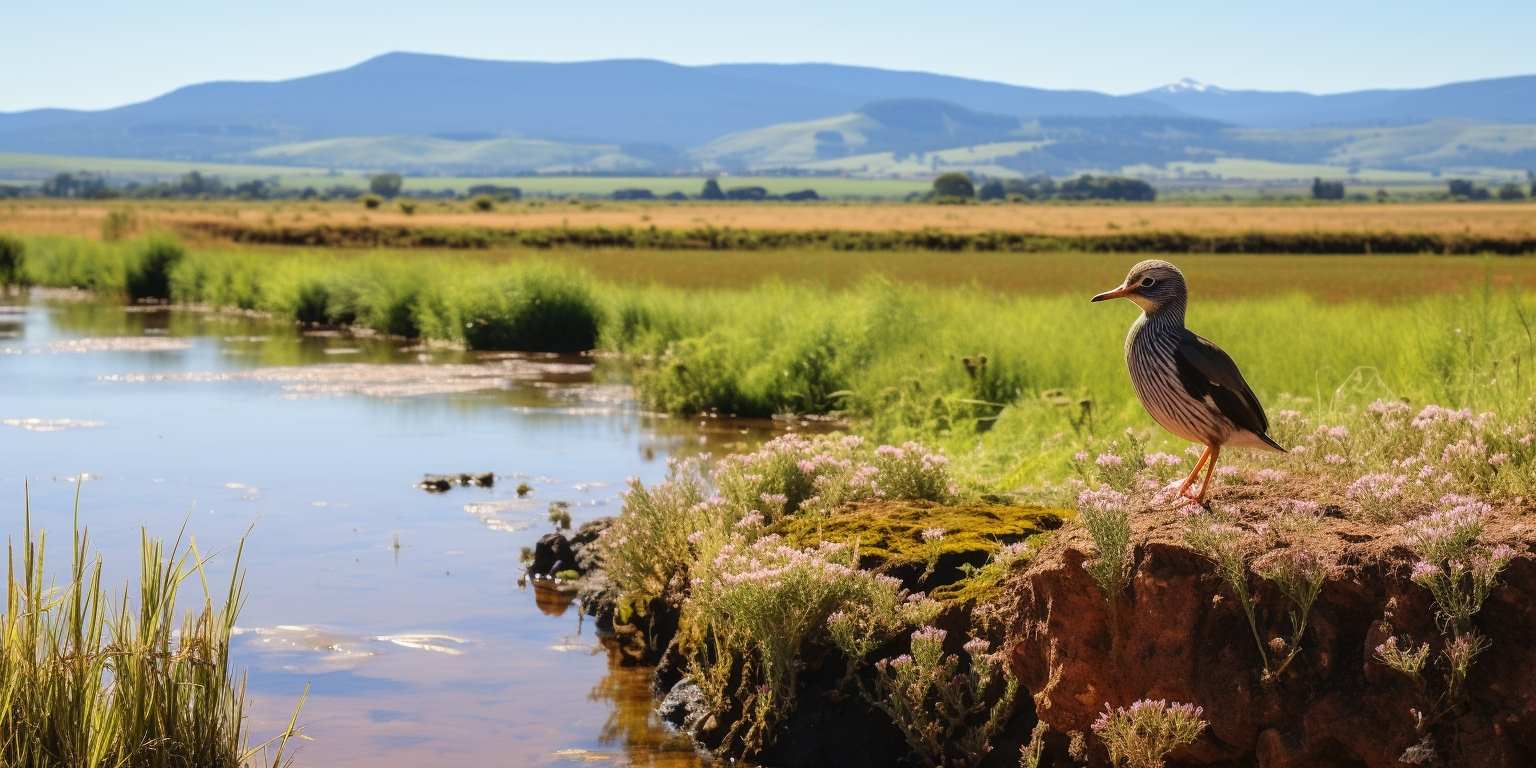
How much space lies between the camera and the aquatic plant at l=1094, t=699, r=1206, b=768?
6715mm

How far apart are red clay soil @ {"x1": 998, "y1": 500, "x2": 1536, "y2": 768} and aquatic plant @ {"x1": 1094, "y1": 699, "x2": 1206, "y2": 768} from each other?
135mm

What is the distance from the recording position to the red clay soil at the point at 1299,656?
6469 mm

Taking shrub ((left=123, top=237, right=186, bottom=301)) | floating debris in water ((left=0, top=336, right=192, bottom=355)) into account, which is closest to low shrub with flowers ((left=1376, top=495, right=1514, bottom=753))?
floating debris in water ((left=0, top=336, right=192, bottom=355))

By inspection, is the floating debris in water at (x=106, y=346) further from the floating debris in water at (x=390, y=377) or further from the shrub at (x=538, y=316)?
the shrub at (x=538, y=316)

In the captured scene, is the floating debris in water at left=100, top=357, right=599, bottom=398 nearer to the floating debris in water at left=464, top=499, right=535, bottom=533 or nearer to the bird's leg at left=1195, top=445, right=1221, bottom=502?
the floating debris in water at left=464, top=499, right=535, bottom=533

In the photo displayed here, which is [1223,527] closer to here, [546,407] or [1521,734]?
[1521,734]

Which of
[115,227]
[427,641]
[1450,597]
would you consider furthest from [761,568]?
[115,227]

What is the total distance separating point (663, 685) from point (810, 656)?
73.5 inches

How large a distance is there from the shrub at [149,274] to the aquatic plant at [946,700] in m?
44.7

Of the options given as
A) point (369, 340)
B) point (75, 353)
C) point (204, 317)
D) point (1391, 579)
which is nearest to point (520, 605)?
point (1391, 579)

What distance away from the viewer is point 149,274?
49.2 m

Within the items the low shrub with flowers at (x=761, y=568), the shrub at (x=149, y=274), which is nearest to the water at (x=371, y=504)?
the low shrub with flowers at (x=761, y=568)

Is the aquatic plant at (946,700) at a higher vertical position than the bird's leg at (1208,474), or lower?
lower

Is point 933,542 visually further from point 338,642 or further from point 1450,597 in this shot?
point 338,642
